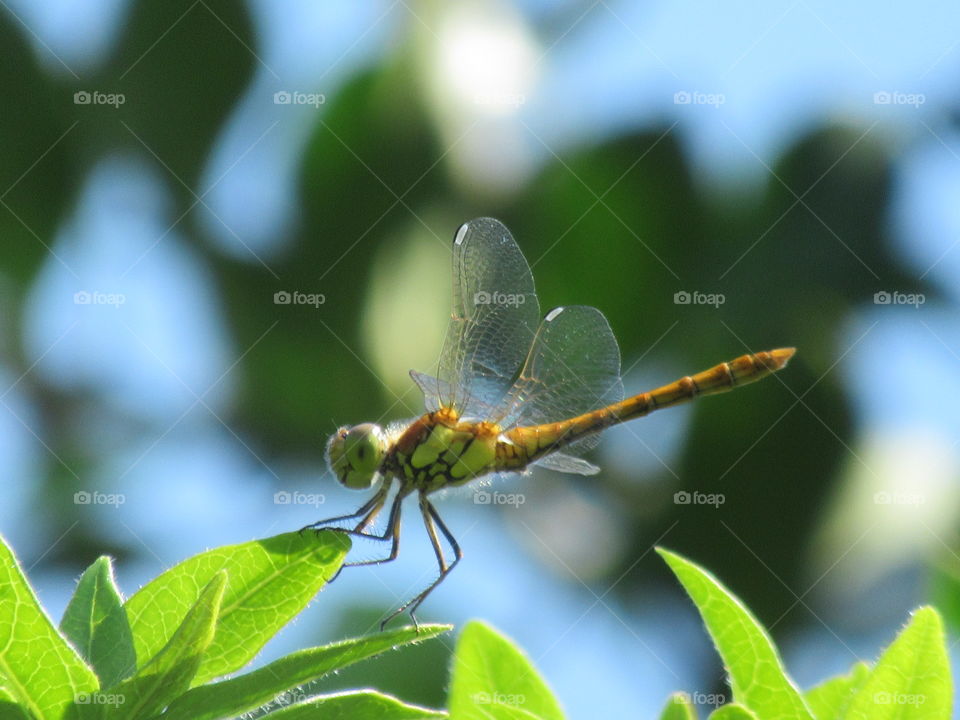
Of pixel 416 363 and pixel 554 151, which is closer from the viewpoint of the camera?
pixel 416 363

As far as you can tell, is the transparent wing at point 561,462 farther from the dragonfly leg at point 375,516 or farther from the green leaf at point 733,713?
the green leaf at point 733,713

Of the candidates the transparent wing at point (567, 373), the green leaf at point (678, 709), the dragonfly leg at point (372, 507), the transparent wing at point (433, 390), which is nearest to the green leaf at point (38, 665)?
the green leaf at point (678, 709)

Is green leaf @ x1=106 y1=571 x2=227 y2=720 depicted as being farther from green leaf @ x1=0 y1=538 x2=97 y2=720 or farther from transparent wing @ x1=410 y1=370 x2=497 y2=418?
transparent wing @ x1=410 y1=370 x2=497 y2=418

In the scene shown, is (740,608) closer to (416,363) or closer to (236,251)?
(416,363)

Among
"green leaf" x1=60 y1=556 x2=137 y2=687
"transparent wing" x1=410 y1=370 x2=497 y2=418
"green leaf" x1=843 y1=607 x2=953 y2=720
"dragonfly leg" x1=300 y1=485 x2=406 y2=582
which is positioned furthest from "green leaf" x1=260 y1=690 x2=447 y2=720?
"transparent wing" x1=410 y1=370 x2=497 y2=418

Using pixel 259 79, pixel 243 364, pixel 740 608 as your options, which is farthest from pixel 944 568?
pixel 259 79

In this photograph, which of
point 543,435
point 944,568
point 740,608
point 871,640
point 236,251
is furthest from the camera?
point 236,251
